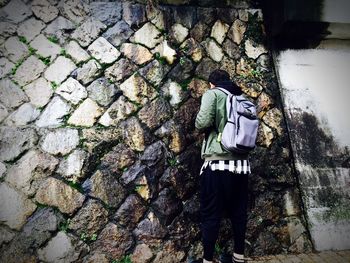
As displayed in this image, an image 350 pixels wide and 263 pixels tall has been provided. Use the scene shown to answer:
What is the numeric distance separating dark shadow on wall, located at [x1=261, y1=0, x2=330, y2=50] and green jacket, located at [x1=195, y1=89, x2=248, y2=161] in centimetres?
183

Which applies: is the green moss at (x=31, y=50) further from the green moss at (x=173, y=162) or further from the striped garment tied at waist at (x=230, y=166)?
the striped garment tied at waist at (x=230, y=166)

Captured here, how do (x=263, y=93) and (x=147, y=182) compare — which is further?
(x=263, y=93)

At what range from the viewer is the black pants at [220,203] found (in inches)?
119

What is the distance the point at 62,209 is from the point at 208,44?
2740 mm

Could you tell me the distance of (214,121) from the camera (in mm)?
3133

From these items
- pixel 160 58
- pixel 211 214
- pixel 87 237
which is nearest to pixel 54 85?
pixel 160 58

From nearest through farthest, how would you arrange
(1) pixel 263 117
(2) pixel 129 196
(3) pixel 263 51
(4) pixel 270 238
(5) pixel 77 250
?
(5) pixel 77 250 < (2) pixel 129 196 < (4) pixel 270 238 < (1) pixel 263 117 < (3) pixel 263 51

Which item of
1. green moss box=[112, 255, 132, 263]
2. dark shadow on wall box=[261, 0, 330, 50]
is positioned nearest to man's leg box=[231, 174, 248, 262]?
green moss box=[112, 255, 132, 263]

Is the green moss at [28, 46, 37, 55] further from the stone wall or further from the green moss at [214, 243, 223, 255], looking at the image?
the green moss at [214, 243, 223, 255]

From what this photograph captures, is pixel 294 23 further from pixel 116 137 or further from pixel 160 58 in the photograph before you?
pixel 116 137

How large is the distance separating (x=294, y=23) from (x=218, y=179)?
2.55 meters

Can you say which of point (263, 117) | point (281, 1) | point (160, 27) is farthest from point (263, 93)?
point (160, 27)

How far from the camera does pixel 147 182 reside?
352 centimetres

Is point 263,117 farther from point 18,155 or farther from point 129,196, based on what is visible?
point 18,155
